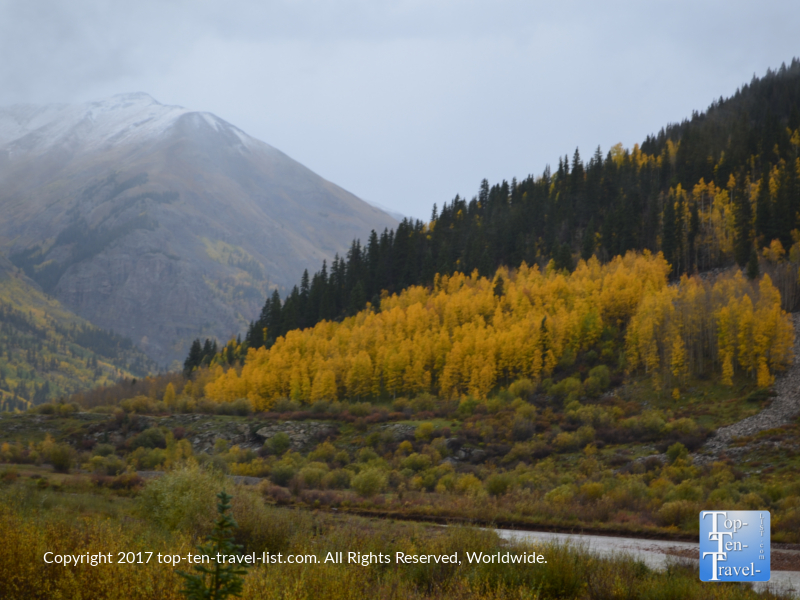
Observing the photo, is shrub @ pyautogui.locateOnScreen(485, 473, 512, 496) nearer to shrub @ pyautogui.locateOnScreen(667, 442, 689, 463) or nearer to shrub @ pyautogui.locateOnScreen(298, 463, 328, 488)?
shrub @ pyautogui.locateOnScreen(298, 463, 328, 488)

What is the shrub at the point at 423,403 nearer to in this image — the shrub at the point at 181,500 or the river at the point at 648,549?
the river at the point at 648,549

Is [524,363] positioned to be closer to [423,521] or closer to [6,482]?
[423,521]

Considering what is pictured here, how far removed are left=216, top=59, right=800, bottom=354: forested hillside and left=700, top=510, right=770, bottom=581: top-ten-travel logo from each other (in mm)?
103786

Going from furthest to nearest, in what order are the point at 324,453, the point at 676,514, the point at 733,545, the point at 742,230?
the point at 742,230 < the point at 324,453 < the point at 676,514 < the point at 733,545

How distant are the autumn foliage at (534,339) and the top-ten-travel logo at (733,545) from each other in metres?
59.2

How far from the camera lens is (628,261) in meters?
108

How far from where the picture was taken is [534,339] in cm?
8319

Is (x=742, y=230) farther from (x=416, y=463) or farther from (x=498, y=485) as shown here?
(x=498, y=485)

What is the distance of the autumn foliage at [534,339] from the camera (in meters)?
71.1

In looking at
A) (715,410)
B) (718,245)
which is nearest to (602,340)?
(715,410)

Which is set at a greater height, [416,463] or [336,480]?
[416,463]

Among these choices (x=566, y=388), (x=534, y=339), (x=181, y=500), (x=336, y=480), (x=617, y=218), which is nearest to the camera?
(x=181, y=500)

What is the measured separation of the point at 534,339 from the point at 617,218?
2096 inches

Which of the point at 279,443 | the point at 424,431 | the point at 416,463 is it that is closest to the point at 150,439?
the point at 279,443
